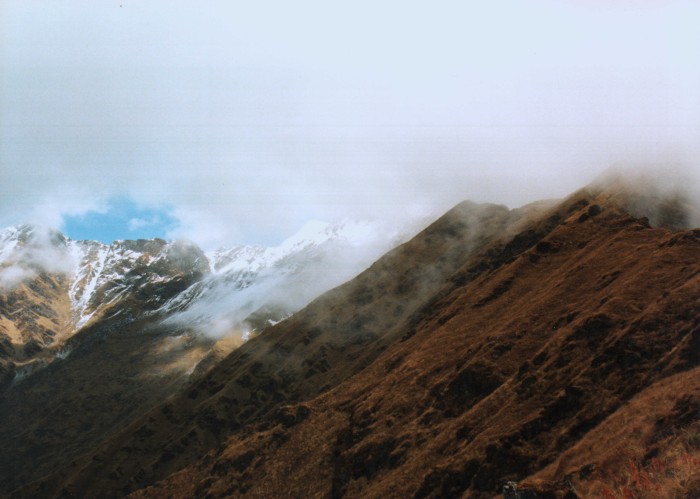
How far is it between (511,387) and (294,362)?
9330 centimetres

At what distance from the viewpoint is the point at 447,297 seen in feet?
440

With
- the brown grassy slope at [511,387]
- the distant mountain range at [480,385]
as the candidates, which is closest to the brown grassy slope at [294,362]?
the distant mountain range at [480,385]

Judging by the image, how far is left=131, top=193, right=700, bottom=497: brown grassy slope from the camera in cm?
5838

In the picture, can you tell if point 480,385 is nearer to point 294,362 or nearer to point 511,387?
point 511,387

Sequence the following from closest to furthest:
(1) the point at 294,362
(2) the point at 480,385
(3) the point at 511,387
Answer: (3) the point at 511,387
(2) the point at 480,385
(1) the point at 294,362

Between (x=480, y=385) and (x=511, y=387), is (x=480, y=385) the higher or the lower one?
the lower one

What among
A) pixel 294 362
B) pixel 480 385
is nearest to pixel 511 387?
pixel 480 385

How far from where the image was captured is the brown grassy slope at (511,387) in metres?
58.4

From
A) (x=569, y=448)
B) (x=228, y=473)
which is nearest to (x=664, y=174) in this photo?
(x=569, y=448)

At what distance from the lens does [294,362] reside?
155 metres

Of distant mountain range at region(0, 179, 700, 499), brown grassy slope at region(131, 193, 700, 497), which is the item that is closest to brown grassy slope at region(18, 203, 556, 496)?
distant mountain range at region(0, 179, 700, 499)

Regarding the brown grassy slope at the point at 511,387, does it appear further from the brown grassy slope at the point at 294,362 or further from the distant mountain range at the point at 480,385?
the brown grassy slope at the point at 294,362

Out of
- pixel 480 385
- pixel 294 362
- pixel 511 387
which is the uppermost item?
pixel 511 387

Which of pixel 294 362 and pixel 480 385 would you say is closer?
pixel 480 385
